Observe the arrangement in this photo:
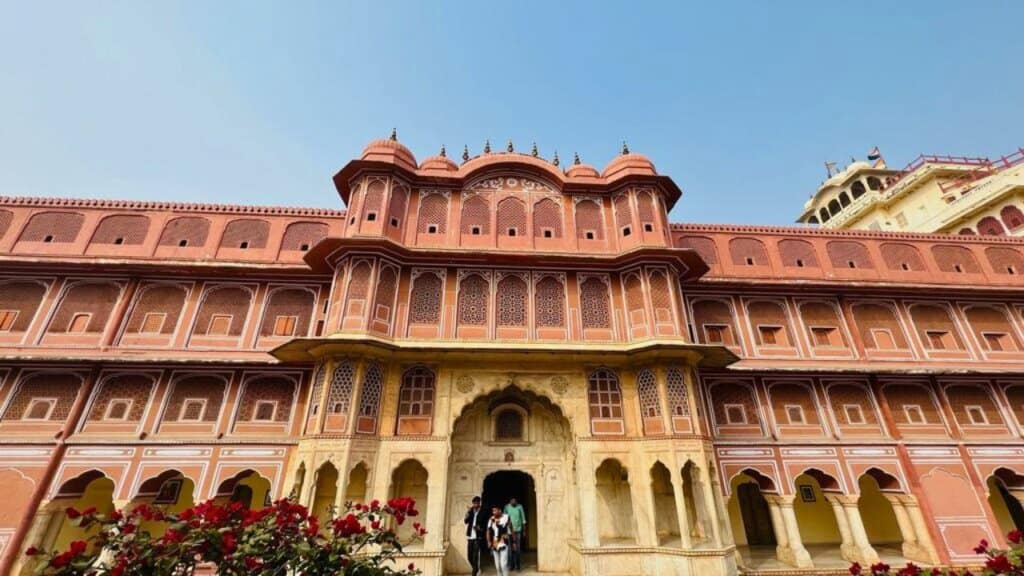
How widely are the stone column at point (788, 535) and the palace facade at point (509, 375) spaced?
63 mm

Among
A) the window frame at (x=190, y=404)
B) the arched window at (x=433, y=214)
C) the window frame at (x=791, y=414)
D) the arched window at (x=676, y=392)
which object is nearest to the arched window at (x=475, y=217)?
the arched window at (x=433, y=214)

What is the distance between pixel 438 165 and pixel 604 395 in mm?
8860

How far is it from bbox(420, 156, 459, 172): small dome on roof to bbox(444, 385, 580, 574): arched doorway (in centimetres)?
738

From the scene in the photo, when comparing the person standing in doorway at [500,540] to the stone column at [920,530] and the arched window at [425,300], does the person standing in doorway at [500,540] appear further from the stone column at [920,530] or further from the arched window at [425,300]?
the stone column at [920,530]

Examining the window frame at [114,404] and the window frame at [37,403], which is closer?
the window frame at [37,403]

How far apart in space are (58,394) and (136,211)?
230 inches

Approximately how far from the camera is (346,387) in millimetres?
10586

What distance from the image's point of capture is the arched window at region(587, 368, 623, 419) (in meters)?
11.6

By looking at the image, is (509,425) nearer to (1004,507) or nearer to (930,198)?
(1004,507)

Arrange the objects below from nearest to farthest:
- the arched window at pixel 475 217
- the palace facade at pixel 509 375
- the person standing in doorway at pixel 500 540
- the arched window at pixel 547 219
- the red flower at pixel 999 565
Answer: the red flower at pixel 999 565
the person standing in doorway at pixel 500 540
the palace facade at pixel 509 375
the arched window at pixel 475 217
the arched window at pixel 547 219

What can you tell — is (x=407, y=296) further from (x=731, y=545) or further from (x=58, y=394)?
(x=731, y=545)

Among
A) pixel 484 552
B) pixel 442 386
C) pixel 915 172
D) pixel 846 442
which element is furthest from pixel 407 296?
pixel 915 172

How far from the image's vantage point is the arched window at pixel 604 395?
1156 cm

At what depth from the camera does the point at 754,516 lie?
14.1m
